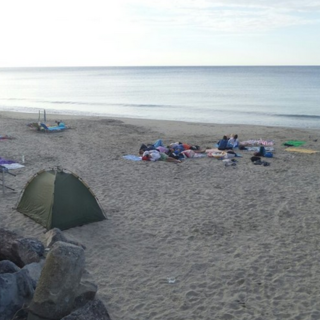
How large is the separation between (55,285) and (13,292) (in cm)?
70

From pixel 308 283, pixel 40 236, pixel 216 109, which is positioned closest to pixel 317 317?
pixel 308 283

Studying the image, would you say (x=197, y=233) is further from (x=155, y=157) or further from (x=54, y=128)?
(x=54, y=128)

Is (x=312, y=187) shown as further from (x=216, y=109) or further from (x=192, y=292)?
(x=216, y=109)

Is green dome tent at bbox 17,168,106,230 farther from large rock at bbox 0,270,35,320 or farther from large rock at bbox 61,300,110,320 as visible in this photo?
large rock at bbox 61,300,110,320

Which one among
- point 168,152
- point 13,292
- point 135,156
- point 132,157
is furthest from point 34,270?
point 168,152

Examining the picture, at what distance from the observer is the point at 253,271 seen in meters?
7.37

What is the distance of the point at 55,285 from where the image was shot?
17.1 ft

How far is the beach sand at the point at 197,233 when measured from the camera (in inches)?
255

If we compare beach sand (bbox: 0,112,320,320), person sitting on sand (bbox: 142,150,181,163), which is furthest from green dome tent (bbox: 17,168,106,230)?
person sitting on sand (bbox: 142,150,181,163)

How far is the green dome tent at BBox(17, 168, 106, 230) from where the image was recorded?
9.02 metres

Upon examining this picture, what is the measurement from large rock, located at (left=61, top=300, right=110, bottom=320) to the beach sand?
0.83m

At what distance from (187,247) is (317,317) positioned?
9.41 ft

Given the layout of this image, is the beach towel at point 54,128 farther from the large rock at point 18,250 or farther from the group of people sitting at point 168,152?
the large rock at point 18,250

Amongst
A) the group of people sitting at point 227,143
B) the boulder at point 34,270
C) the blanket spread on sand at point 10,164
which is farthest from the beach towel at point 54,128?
the boulder at point 34,270
